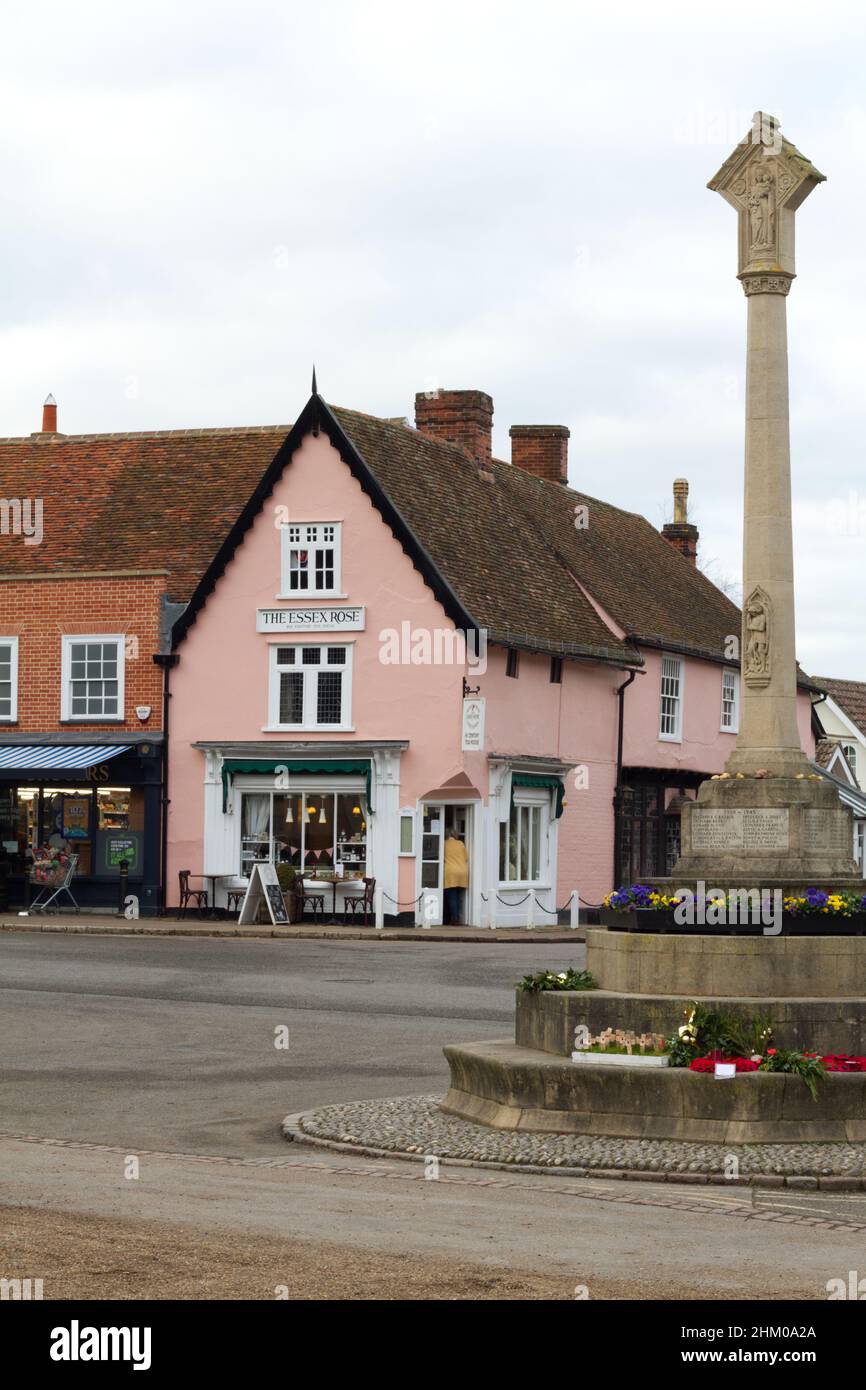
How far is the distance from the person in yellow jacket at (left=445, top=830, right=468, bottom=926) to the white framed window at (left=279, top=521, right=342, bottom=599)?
17.1 ft

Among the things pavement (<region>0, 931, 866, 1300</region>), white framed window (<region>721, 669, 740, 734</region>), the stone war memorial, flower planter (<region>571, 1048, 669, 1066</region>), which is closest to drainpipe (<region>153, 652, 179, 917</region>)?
white framed window (<region>721, 669, 740, 734</region>)

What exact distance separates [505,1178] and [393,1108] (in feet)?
9.04

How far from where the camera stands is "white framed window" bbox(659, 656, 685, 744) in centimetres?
4706

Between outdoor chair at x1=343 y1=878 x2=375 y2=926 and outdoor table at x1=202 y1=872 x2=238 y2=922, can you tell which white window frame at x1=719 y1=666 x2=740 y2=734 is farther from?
outdoor table at x1=202 y1=872 x2=238 y2=922

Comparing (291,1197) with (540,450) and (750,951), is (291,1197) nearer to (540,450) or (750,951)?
(750,951)

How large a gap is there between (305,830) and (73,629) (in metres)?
6.46

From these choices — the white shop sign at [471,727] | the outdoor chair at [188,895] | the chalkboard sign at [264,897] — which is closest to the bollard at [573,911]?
the white shop sign at [471,727]

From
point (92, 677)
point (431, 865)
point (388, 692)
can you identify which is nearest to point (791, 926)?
point (431, 865)

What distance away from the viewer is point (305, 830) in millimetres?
39656

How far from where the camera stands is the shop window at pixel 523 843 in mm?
39906

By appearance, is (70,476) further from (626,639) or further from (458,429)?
(626,639)

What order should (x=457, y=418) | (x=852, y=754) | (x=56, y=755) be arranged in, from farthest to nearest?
(x=852, y=754) < (x=457, y=418) < (x=56, y=755)

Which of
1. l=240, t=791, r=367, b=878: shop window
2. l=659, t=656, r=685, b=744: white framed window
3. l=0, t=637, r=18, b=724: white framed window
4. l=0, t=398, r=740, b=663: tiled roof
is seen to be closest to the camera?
l=240, t=791, r=367, b=878: shop window

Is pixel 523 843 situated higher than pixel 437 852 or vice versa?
pixel 523 843
